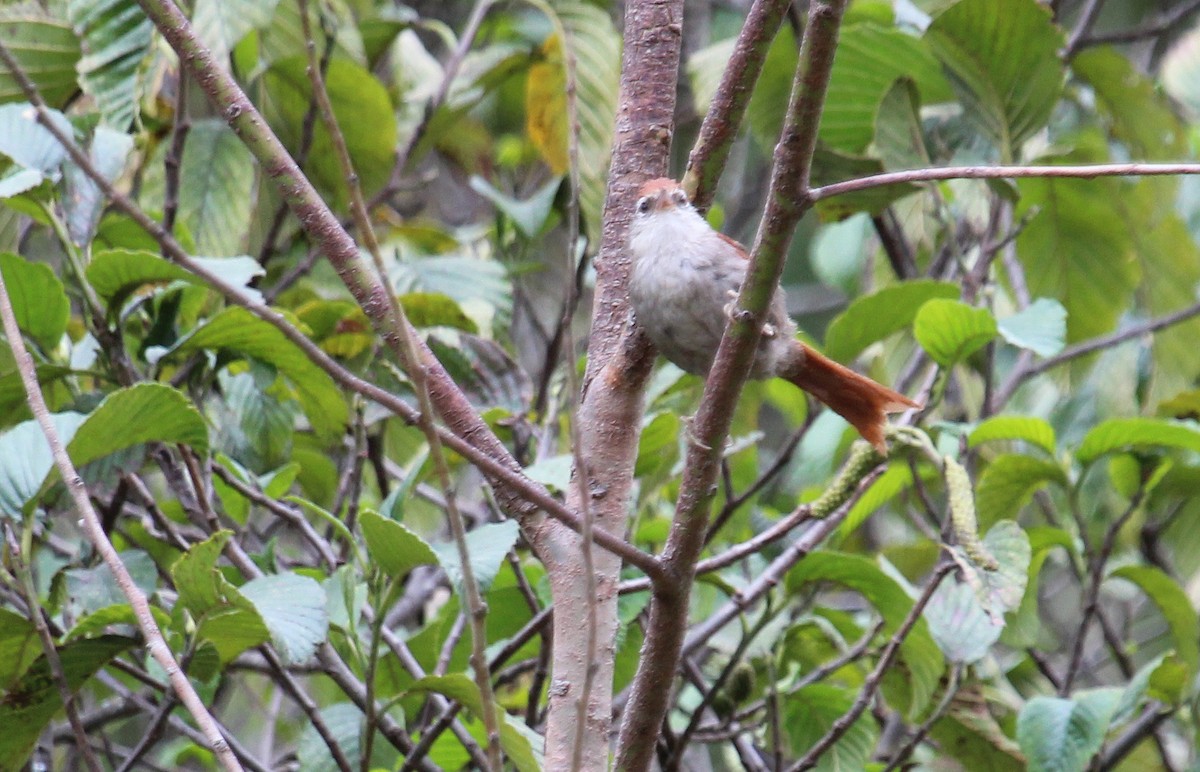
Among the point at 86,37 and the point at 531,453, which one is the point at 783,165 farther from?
the point at 86,37

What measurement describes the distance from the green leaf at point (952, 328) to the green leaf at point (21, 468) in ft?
5.30

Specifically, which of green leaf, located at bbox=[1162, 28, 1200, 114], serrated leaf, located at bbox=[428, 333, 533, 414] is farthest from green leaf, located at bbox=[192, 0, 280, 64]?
green leaf, located at bbox=[1162, 28, 1200, 114]

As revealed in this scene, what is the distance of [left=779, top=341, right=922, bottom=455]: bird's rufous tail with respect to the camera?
8.30 feet

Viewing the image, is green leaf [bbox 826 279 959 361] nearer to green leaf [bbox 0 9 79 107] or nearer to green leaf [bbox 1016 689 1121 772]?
green leaf [bbox 1016 689 1121 772]

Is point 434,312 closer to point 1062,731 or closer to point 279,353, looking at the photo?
point 279,353

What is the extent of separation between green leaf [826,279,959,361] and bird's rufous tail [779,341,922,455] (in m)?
0.20

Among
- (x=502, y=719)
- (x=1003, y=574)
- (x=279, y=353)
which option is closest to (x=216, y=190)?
(x=279, y=353)

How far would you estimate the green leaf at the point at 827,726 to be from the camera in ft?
8.29

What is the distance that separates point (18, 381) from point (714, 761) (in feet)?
9.06

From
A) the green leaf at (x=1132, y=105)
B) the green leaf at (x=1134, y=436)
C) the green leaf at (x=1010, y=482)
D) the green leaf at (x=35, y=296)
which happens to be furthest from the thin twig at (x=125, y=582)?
the green leaf at (x=1132, y=105)

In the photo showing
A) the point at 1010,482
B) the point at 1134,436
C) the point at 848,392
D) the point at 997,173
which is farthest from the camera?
the point at 1010,482

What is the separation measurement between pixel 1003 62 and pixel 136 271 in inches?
82.9

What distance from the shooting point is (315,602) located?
199 centimetres

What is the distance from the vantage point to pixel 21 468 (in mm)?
2008
